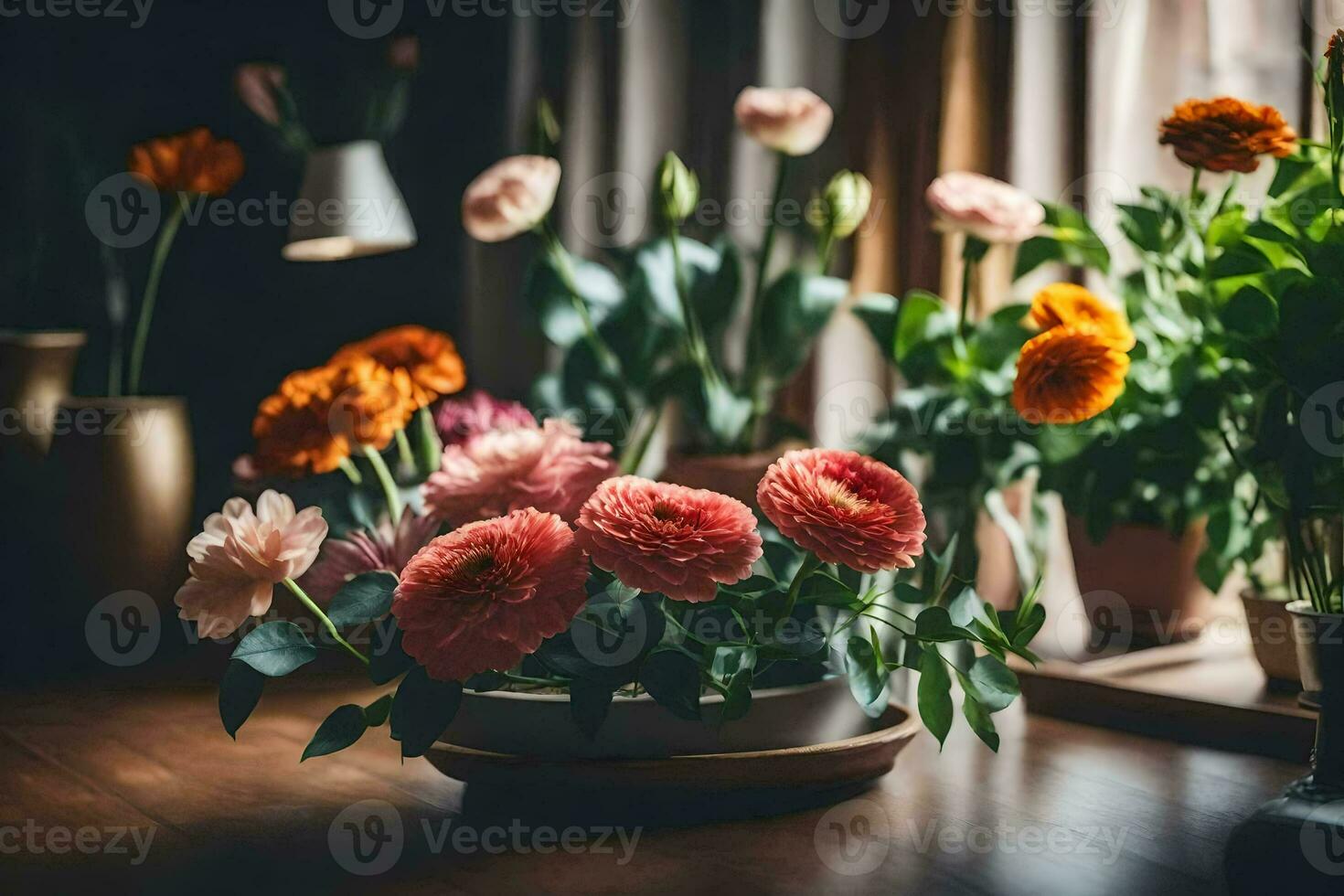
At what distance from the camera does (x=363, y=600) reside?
0.80 metres

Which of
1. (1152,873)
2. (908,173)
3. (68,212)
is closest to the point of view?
(1152,873)

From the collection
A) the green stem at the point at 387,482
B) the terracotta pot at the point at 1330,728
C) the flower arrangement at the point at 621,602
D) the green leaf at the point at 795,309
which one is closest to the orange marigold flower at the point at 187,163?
the green stem at the point at 387,482

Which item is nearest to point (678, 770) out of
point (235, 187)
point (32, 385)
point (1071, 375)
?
point (1071, 375)

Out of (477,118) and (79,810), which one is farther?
(477,118)

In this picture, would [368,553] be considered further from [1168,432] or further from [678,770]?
[1168,432]

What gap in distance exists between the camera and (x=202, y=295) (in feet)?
6.22

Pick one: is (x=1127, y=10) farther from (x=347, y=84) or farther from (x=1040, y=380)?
(x=347, y=84)

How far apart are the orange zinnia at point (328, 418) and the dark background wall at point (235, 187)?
649mm

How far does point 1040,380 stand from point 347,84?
114 cm

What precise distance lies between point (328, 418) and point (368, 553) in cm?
17

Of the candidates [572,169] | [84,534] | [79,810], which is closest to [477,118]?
[572,169]

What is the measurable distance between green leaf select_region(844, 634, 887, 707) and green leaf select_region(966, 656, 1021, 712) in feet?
0.18

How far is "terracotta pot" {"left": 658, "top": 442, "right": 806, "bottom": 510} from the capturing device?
1.31 m

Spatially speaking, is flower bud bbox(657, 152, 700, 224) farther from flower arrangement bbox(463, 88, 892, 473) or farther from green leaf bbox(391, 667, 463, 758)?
green leaf bbox(391, 667, 463, 758)
